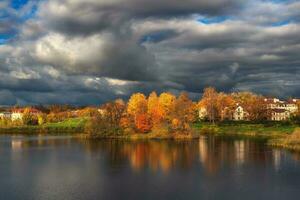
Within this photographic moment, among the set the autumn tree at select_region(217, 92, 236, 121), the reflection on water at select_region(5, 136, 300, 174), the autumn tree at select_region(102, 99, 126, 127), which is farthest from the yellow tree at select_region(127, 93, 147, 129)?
the autumn tree at select_region(217, 92, 236, 121)

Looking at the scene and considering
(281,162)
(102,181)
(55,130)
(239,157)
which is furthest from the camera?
(55,130)

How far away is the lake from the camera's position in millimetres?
39094

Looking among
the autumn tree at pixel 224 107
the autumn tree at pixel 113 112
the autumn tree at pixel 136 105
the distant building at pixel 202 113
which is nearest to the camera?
the autumn tree at pixel 113 112

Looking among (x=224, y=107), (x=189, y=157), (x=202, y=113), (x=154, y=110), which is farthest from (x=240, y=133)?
(x=189, y=157)

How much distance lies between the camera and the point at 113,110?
396 feet

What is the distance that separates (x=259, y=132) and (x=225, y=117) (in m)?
A: 48.7

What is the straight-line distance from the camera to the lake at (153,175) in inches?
1539

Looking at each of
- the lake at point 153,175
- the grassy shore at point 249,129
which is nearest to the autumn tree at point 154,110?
the grassy shore at point 249,129

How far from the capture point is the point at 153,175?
162ft

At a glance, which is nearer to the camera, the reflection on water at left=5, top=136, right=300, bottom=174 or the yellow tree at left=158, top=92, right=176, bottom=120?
the reflection on water at left=5, top=136, right=300, bottom=174

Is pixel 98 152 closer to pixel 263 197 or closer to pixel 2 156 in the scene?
pixel 2 156

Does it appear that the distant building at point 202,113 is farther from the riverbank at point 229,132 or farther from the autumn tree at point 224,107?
the riverbank at point 229,132

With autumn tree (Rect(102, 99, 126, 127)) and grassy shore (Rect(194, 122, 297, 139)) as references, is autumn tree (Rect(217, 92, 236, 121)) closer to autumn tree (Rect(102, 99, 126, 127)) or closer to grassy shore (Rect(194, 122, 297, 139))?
grassy shore (Rect(194, 122, 297, 139))

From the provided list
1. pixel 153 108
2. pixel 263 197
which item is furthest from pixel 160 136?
pixel 263 197
